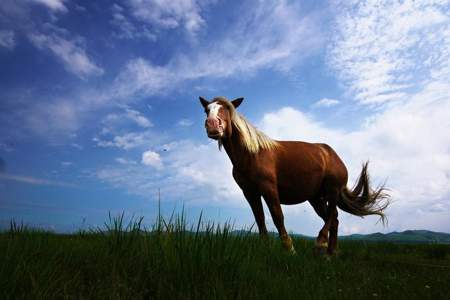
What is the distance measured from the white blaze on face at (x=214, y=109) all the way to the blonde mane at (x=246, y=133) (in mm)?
247

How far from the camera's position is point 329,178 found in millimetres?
7410

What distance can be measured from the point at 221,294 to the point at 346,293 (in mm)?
1774

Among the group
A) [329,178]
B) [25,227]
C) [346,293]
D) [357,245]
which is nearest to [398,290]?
[346,293]

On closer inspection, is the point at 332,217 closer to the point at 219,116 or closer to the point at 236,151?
the point at 236,151

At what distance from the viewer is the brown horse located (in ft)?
20.0

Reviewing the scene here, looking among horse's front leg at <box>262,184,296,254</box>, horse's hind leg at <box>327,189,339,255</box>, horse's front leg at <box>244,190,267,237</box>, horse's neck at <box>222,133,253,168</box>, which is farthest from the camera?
horse's hind leg at <box>327,189,339,255</box>

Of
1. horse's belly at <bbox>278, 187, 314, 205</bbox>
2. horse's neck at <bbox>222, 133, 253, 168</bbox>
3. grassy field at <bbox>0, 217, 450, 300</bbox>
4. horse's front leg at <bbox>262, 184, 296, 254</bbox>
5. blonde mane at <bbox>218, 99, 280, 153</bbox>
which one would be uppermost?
blonde mane at <bbox>218, 99, 280, 153</bbox>

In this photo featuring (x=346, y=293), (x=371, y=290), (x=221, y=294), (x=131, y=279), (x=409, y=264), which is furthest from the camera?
(x=409, y=264)

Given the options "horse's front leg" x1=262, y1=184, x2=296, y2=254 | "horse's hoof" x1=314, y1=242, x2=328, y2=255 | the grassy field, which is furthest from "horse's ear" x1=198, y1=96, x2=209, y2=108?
"horse's hoof" x1=314, y1=242, x2=328, y2=255

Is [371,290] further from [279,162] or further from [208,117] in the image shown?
[208,117]

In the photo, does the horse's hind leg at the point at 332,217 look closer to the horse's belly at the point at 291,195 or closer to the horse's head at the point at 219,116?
the horse's belly at the point at 291,195

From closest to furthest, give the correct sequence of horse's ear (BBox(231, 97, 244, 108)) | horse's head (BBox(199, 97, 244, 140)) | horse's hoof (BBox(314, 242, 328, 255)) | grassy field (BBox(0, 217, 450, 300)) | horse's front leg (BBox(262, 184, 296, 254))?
grassy field (BBox(0, 217, 450, 300)) < horse's head (BBox(199, 97, 244, 140)) < horse's front leg (BBox(262, 184, 296, 254)) < horse's ear (BBox(231, 97, 244, 108)) < horse's hoof (BBox(314, 242, 328, 255))

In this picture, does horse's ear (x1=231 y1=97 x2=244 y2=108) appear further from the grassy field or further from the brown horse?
the grassy field

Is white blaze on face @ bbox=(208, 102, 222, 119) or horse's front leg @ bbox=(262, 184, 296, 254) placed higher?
white blaze on face @ bbox=(208, 102, 222, 119)
